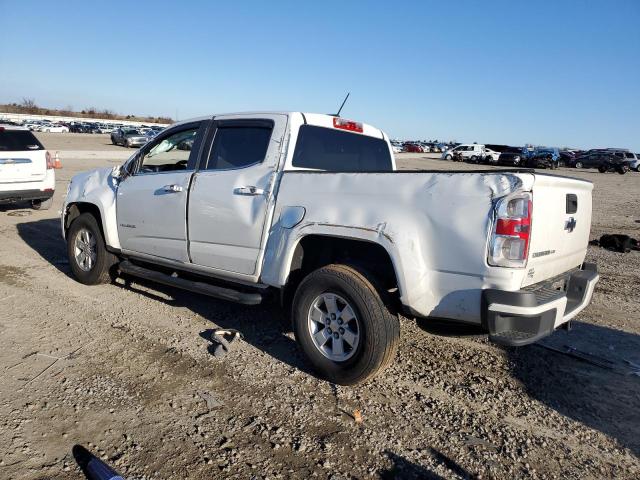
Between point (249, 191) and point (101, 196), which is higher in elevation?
point (249, 191)

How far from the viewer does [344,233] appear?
3.49 metres

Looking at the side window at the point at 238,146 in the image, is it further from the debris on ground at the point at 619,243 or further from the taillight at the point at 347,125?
the debris on ground at the point at 619,243

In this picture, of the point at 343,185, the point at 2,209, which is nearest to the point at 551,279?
the point at 343,185

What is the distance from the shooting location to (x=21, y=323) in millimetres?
4617

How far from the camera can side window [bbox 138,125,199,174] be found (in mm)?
4969

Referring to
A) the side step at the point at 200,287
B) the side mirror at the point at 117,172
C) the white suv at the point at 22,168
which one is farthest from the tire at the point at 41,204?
the side step at the point at 200,287

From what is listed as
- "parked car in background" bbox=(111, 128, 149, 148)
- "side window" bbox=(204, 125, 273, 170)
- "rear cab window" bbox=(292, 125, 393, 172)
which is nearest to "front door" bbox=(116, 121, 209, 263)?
"side window" bbox=(204, 125, 273, 170)

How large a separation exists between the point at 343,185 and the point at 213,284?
1.89 meters

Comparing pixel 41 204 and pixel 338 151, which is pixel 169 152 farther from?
pixel 41 204

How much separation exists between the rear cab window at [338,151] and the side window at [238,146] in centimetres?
32

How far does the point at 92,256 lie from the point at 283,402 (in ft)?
11.4

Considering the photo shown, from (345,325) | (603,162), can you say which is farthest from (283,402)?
(603,162)

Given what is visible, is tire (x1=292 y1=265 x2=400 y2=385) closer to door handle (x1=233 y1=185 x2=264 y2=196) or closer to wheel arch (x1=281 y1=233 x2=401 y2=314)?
wheel arch (x1=281 y1=233 x2=401 y2=314)

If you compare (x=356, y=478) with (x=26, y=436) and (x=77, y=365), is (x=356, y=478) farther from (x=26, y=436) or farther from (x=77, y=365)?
(x=77, y=365)
